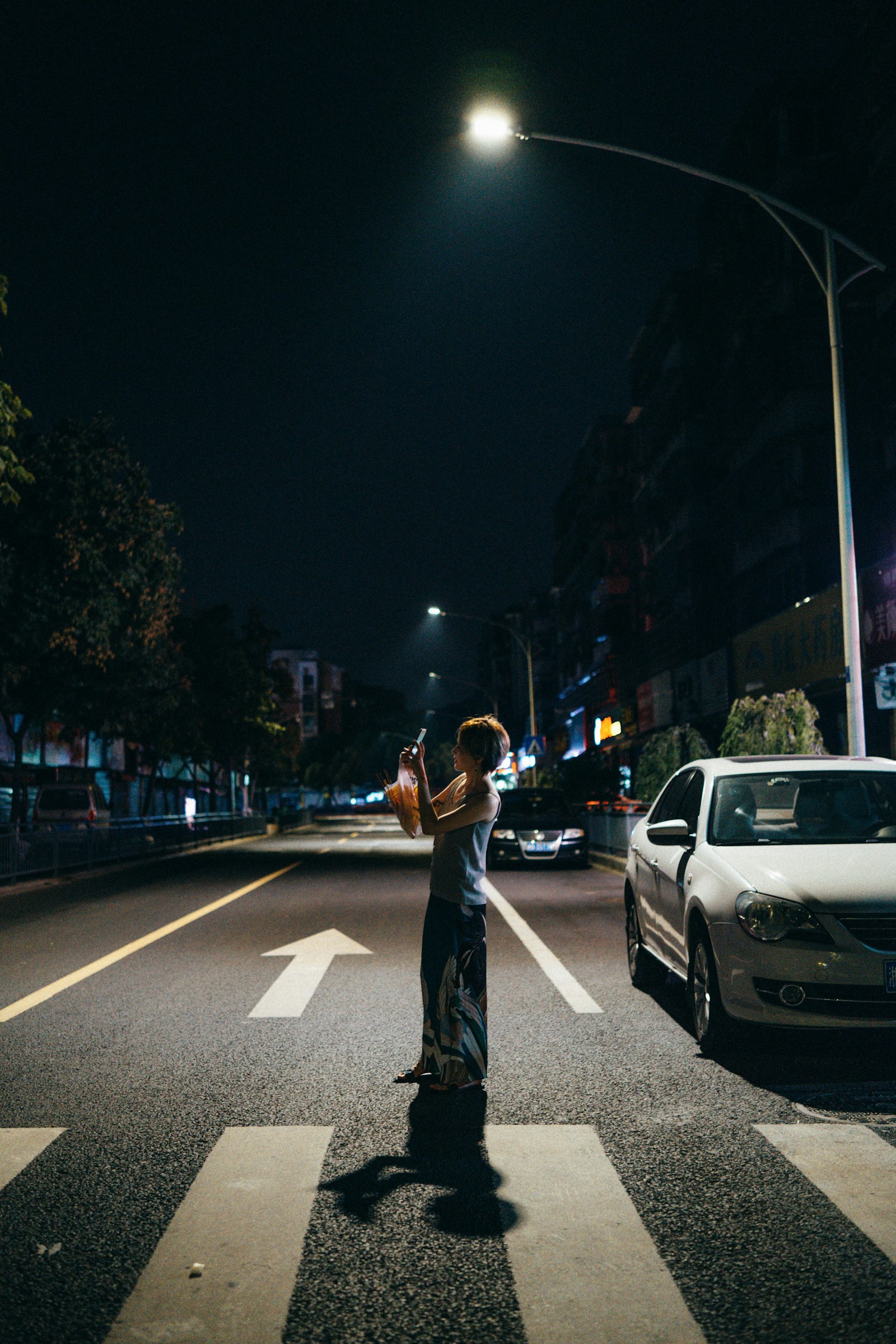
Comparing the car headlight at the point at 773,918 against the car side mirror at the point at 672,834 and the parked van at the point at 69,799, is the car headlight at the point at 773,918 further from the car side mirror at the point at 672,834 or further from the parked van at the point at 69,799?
the parked van at the point at 69,799

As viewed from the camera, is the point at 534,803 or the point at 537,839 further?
the point at 534,803

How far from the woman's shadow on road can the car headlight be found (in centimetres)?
166

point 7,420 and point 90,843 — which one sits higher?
point 7,420

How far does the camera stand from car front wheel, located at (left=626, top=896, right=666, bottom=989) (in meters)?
9.42

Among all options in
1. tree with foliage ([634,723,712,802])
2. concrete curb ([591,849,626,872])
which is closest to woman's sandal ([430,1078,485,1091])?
concrete curb ([591,849,626,872])

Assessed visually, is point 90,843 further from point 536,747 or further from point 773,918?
point 773,918

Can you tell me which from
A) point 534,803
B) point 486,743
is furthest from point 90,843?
point 486,743

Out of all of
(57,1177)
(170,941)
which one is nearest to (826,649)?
(170,941)

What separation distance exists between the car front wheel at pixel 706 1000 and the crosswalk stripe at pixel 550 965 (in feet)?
4.78

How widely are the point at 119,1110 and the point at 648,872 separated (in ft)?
14.1

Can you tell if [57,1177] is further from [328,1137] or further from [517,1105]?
[517,1105]

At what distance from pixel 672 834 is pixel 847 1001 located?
1665mm

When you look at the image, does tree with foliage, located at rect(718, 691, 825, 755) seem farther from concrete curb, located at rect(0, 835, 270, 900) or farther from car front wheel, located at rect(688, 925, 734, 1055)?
car front wheel, located at rect(688, 925, 734, 1055)

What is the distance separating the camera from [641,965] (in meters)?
9.46
